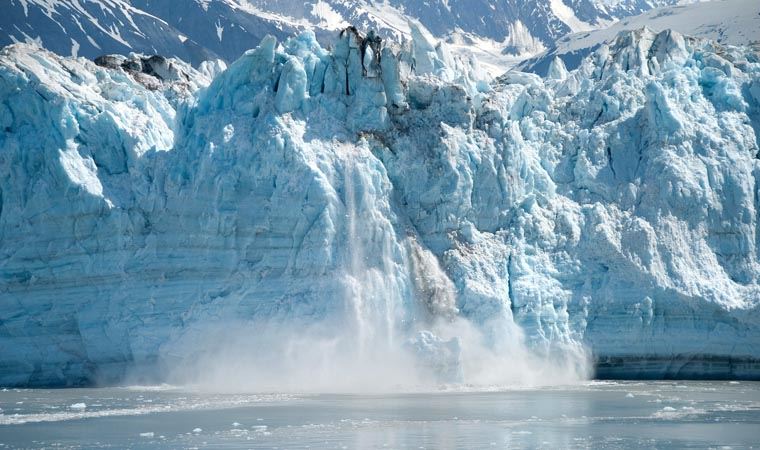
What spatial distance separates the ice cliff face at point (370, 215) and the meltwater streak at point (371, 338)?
0.26 ft

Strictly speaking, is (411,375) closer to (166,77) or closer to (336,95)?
(336,95)

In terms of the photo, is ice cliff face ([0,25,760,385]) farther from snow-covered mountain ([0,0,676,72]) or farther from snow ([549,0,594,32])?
snow ([549,0,594,32])

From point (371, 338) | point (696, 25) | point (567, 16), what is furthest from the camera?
point (567, 16)

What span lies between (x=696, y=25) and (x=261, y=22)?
1854 inches

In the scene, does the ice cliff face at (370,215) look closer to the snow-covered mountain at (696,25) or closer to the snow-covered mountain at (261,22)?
the snow-covered mountain at (696,25)

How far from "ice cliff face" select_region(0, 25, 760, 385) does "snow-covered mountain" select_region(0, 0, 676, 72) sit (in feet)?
202

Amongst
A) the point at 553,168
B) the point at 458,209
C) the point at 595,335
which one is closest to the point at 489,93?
the point at 553,168

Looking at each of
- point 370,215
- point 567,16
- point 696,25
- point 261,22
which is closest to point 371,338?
point 370,215

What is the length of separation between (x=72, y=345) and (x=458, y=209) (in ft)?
32.3

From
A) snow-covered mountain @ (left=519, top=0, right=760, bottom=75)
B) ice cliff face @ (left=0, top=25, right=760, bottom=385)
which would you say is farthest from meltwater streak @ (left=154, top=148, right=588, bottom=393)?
snow-covered mountain @ (left=519, top=0, right=760, bottom=75)

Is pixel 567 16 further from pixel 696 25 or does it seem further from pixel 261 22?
pixel 696 25

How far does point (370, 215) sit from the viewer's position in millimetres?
30250

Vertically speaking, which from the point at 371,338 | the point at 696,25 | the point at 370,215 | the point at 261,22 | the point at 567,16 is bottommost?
the point at 371,338

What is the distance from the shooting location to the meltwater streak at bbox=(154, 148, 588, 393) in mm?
29047
